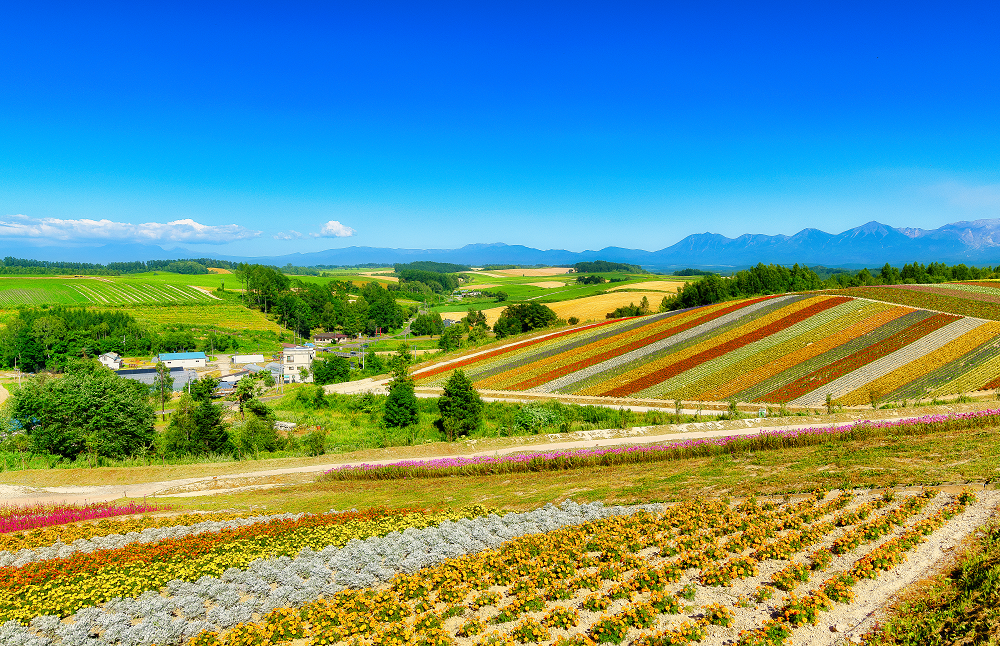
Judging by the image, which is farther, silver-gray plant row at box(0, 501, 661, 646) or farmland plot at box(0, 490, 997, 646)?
silver-gray plant row at box(0, 501, 661, 646)

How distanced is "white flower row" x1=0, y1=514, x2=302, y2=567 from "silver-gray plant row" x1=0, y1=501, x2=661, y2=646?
13.8 feet

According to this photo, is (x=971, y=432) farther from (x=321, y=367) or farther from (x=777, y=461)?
(x=321, y=367)

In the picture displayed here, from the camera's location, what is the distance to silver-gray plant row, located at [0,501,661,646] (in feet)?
30.2

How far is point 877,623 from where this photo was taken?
A: 823cm

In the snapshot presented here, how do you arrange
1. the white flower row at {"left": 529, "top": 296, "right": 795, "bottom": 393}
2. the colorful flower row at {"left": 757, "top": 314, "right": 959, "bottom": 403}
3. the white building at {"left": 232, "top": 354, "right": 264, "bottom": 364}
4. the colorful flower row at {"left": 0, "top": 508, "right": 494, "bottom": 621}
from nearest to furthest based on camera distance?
the colorful flower row at {"left": 0, "top": 508, "right": 494, "bottom": 621} → the colorful flower row at {"left": 757, "top": 314, "right": 959, "bottom": 403} → the white flower row at {"left": 529, "top": 296, "right": 795, "bottom": 393} → the white building at {"left": 232, "top": 354, "right": 264, "bottom": 364}

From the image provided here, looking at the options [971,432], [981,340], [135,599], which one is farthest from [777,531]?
[981,340]

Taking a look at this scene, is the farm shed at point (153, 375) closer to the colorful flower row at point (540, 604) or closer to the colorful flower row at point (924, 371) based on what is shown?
the colorful flower row at point (540, 604)

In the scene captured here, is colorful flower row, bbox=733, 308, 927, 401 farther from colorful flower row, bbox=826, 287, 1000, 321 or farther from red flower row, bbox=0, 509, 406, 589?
red flower row, bbox=0, 509, 406, 589

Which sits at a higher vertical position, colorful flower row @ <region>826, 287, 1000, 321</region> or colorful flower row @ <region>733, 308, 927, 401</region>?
colorful flower row @ <region>826, 287, 1000, 321</region>

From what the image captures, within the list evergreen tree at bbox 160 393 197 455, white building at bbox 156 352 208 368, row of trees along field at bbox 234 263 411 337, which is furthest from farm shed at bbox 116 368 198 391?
evergreen tree at bbox 160 393 197 455

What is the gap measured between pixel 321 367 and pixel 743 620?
187 feet

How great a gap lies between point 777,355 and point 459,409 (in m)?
27.6

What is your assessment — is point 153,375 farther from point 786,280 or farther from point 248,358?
point 786,280

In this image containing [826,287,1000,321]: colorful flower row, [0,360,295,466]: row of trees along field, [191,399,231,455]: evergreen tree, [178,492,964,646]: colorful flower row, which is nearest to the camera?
[178,492,964,646]: colorful flower row
